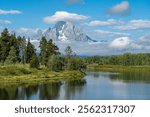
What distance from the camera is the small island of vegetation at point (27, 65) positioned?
89.8 metres

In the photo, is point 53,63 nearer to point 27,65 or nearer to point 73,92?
point 27,65

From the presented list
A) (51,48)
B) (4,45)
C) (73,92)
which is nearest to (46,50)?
(51,48)

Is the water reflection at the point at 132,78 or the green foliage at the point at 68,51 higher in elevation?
the green foliage at the point at 68,51

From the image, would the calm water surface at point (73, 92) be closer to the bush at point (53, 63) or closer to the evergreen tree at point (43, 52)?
the bush at point (53, 63)

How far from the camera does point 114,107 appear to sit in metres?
12.7

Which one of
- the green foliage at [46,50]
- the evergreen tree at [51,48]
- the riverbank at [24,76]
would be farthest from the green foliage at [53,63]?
the evergreen tree at [51,48]

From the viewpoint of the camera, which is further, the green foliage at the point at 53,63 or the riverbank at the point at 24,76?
the green foliage at the point at 53,63

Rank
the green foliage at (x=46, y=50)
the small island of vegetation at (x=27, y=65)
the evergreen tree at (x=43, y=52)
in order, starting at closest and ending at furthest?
the small island of vegetation at (x=27, y=65)
the evergreen tree at (x=43, y=52)
the green foliage at (x=46, y=50)

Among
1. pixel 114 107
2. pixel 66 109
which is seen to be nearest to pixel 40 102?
pixel 66 109

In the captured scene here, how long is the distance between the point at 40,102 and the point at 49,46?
124833 mm

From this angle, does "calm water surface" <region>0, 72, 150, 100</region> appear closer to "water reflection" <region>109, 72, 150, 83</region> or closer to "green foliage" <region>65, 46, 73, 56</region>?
"water reflection" <region>109, 72, 150, 83</region>

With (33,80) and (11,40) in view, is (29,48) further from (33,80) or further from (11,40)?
(33,80)

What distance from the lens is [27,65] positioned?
362 ft

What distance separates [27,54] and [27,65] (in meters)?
20.8
